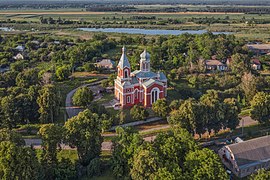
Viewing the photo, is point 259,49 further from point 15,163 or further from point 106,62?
point 15,163

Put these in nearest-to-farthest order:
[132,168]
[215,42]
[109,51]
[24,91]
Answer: [132,168], [24,91], [215,42], [109,51]

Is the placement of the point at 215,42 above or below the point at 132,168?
above

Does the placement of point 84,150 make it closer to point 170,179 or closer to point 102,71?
point 170,179

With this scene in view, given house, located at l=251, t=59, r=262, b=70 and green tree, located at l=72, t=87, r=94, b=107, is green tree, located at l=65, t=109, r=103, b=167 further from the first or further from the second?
house, located at l=251, t=59, r=262, b=70

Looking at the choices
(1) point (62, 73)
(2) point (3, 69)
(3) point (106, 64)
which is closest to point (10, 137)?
(1) point (62, 73)

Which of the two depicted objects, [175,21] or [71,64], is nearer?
[71,64]

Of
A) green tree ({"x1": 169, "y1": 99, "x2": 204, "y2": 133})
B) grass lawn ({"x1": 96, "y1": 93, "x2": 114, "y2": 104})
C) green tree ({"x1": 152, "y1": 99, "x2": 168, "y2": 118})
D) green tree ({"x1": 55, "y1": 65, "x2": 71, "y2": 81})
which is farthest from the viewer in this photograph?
green tree ({"x1": 55, "y1": 65, "x2": 71, "y2": 81})

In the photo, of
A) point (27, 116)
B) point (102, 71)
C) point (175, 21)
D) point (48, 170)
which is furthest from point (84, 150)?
point (175, 21)

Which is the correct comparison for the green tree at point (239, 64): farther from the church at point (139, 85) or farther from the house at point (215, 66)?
the church at point (139, 85)

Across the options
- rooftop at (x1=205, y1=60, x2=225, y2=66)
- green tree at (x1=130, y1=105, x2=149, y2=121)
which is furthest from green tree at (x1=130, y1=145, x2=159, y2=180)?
rooftop at (x1=205, y1=60, x2=225, y2=66)
